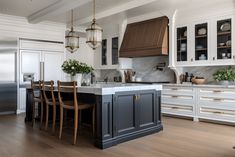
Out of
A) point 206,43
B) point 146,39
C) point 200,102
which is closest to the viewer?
point 200,102

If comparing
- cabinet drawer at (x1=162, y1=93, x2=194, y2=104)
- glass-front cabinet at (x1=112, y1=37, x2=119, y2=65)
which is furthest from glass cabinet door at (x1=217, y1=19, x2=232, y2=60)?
glass-front cabinet at (x1=112, y1=37, x2=119, y2=65)

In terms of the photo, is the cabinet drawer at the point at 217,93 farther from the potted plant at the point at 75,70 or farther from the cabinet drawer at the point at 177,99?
the potted plant at the point at 75,70

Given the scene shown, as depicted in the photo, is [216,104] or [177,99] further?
[177,99]

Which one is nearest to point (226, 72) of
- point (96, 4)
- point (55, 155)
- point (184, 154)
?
point (184, 154)

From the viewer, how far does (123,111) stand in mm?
3602

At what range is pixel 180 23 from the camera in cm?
561

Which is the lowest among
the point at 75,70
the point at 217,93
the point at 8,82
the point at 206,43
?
the point at 217,93

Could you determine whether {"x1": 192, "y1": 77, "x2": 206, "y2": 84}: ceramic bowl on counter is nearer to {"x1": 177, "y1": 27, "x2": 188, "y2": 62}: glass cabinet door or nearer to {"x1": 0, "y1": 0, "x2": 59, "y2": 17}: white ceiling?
{"x1": 177, "y1": 27, "x2": 188, "y2": 62}: glass cabinet door

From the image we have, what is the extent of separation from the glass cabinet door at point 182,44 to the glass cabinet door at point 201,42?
0.90 ft

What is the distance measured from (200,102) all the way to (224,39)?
146 cm

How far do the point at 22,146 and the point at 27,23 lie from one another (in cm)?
443

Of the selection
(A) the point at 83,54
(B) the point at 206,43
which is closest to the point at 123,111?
(B) the point at 206,43

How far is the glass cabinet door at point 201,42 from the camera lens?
5206mm

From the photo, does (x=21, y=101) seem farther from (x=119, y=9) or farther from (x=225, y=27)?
(x=225, y=27)
